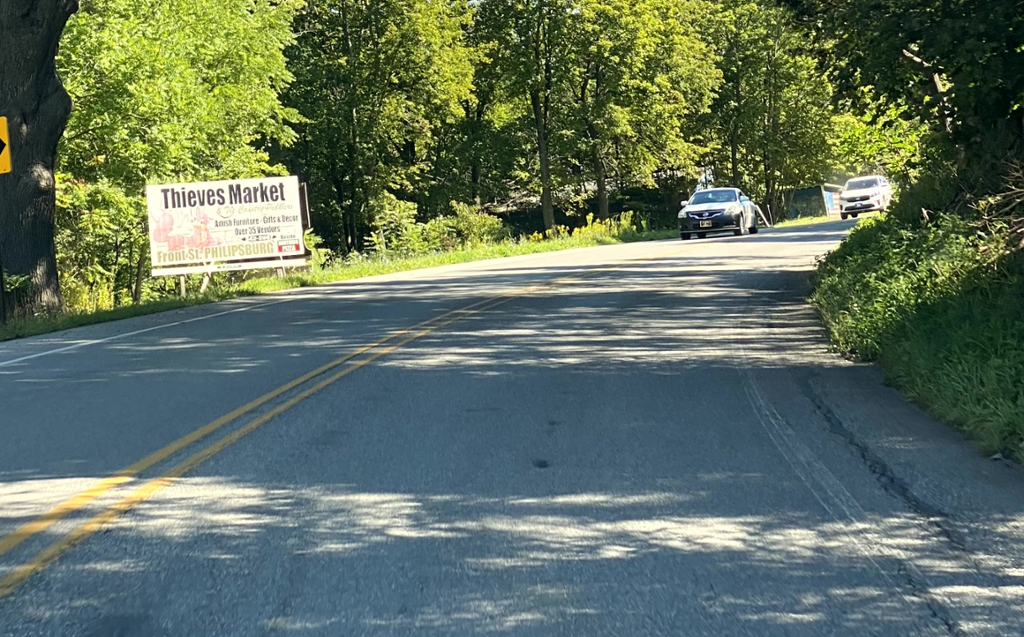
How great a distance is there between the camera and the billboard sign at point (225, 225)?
25.9 meters

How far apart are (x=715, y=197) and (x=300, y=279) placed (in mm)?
16831

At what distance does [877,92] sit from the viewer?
12.7m

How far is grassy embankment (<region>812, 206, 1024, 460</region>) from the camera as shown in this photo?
7.62m

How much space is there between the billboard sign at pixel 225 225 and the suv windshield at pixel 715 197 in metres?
16.0

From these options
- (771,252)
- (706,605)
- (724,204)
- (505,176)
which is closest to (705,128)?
(505,176)

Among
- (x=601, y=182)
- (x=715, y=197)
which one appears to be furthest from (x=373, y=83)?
(x=715, y=197)

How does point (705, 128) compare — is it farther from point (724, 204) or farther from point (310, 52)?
point (724, 204)

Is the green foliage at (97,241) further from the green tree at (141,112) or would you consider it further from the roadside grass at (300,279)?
the roadside grass at (300,279)

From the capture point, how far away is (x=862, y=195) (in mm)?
48188

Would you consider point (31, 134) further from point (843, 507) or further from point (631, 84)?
point (631, 84)

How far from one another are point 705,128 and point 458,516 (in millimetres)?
65588

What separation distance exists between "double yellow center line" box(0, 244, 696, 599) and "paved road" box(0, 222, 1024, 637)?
0.03 m

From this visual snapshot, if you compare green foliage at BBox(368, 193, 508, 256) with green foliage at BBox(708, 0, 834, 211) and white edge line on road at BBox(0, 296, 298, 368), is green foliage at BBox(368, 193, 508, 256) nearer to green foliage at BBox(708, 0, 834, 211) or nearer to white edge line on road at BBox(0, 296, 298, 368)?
white edge line on road at BBox(0, 296, 298, 368)

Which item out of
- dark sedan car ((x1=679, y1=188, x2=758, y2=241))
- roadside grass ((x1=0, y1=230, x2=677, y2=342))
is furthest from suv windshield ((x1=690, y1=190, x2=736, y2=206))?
roadside grass ((x1=0, y1=230, x2=677, y2=342))
